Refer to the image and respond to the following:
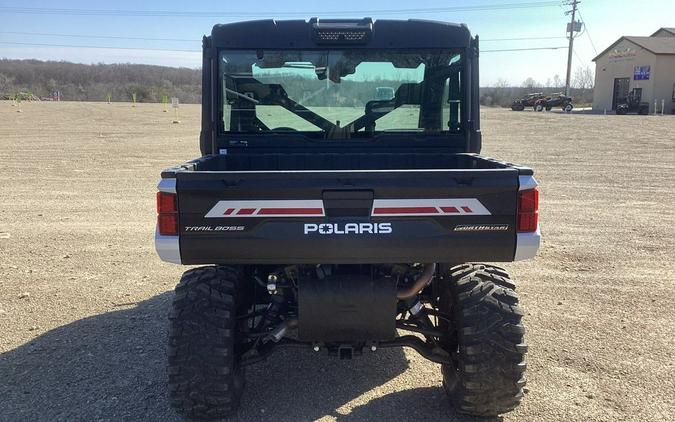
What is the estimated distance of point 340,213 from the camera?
9.87 ft

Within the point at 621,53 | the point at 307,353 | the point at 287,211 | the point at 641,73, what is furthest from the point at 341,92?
the point at 621,53

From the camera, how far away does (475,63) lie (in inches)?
176

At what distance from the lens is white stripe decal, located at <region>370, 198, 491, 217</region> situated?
2.98m

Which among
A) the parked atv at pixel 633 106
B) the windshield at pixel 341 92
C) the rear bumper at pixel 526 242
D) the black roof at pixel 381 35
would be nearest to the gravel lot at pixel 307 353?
the rear bumper at pixel 526 242

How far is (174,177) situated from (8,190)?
10142mm

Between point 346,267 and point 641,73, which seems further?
point 641,73

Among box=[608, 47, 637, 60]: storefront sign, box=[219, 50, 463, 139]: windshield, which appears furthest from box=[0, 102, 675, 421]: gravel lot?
box=[608, 47, 637, 60]: storefront sign

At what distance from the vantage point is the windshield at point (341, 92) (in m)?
4.54

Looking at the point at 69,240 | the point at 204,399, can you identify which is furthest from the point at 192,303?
the point at 69,240

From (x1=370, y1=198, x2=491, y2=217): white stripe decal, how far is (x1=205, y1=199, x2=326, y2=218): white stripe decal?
0.32 meters

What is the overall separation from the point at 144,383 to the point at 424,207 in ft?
7.83

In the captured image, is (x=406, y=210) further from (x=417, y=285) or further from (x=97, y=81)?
(x=97, y=81)

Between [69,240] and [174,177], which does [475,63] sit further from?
[69,240]

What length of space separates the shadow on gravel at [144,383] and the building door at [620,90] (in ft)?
186
